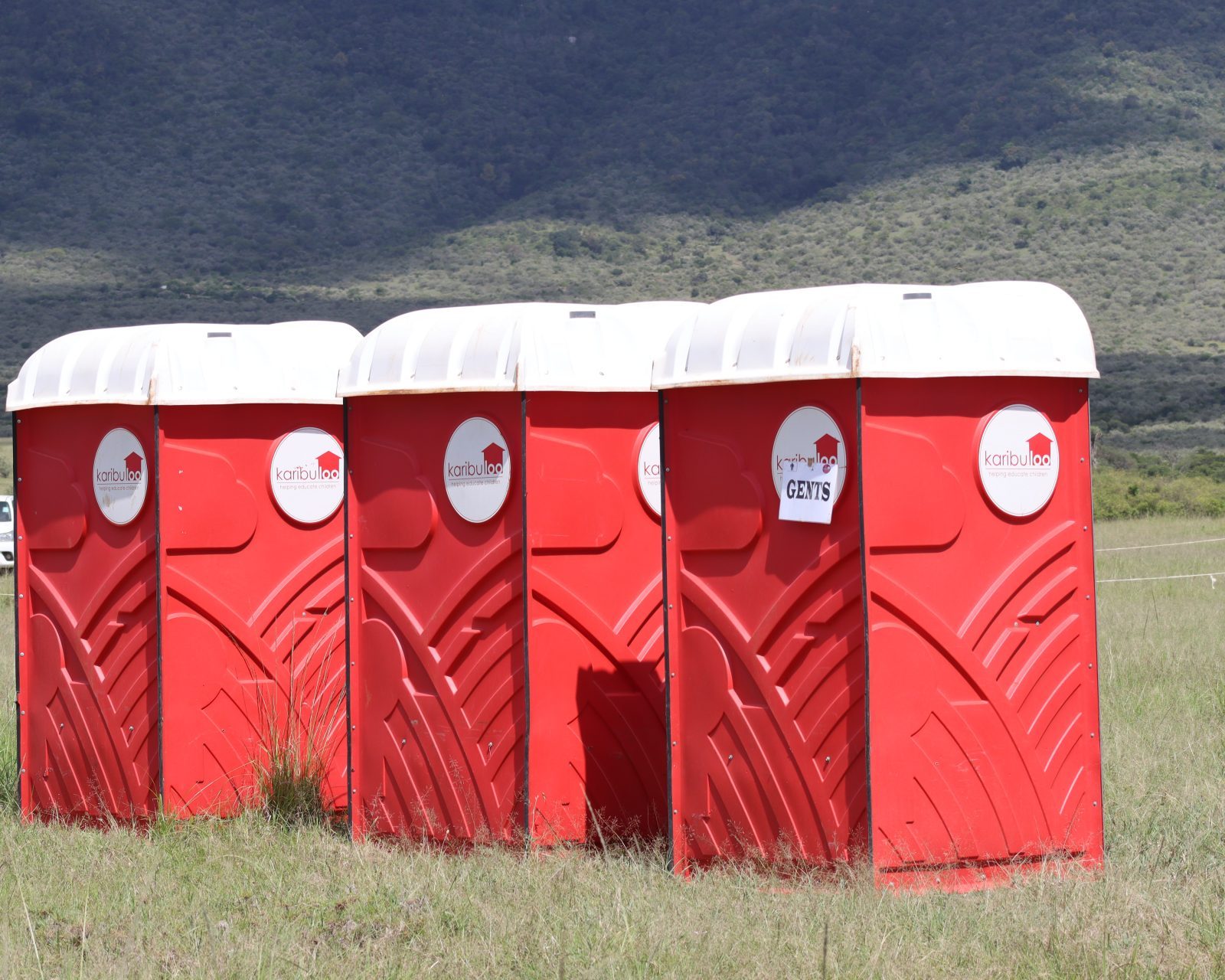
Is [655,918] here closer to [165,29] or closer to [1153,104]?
[1153,104]

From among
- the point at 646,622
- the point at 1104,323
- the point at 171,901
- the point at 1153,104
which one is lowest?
the point at 171,901

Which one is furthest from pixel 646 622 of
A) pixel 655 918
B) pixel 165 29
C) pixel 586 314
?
pixel 165 29

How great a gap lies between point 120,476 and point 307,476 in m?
0.74

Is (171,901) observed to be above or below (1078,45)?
below

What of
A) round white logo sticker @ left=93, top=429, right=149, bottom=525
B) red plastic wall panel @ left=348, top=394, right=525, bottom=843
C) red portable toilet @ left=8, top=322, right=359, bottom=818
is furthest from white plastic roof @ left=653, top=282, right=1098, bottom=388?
round white logo sticker @ left=93, top=429, right=149, bottom=525

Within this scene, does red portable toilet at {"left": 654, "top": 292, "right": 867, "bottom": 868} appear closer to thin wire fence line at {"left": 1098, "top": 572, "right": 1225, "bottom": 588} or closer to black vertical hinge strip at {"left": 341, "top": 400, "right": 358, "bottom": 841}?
black vertical hinge strip at {"left": 341, "top": 400, "right": 358, "bottom": 841}

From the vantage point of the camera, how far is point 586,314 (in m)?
5.76

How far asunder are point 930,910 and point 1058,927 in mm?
405

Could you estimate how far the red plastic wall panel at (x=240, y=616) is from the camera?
6.39 meters

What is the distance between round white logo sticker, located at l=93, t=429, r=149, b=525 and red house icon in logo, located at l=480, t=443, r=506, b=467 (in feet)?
5.09

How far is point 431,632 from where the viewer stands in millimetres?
5840

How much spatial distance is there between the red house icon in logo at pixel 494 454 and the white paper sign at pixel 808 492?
1127mm

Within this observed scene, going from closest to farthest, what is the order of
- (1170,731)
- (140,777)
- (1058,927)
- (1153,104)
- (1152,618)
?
(1058,927) < (140,777) < (1170,731) < (1152,618) < (1153,104)

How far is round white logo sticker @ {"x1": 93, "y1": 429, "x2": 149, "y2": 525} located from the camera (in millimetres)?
6402
